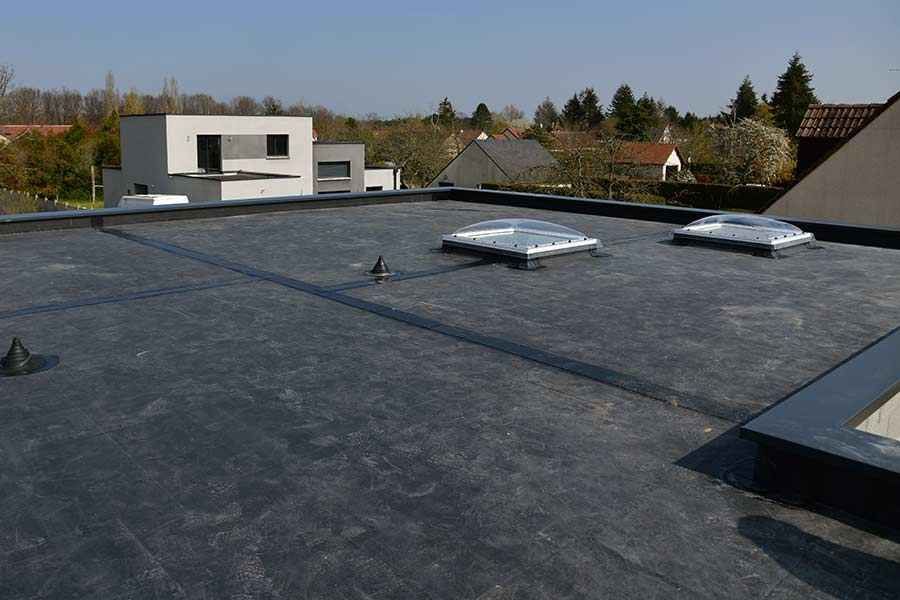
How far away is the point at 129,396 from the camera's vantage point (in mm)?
5188

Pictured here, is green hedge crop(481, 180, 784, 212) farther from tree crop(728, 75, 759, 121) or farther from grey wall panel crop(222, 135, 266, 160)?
tree crop(728, 75, 759, 121)

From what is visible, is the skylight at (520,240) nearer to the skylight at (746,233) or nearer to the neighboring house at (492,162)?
the skylight at (746,233)

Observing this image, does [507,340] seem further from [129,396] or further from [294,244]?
[294,244]

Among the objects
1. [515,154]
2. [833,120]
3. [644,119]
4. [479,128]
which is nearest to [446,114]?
[479,128]

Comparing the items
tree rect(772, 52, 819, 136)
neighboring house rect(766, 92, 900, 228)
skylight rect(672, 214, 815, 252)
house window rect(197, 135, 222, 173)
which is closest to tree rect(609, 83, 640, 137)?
tree rect(772, 52, 819, 136)

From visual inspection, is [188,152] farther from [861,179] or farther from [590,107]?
[590,107]

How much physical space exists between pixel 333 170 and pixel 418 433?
5447cm

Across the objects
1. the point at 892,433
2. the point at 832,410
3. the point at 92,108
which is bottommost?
the point at 892,433

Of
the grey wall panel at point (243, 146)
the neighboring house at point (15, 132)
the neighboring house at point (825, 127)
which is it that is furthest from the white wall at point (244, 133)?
the neighboring house at point (825, 127)

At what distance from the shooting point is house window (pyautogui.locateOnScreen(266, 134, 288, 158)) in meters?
51.8

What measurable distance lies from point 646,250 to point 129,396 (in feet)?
27.3

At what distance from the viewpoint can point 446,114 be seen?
4670 inches

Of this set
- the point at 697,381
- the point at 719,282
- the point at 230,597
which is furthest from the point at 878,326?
the point at 230,597

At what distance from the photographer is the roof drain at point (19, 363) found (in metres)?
5.56
